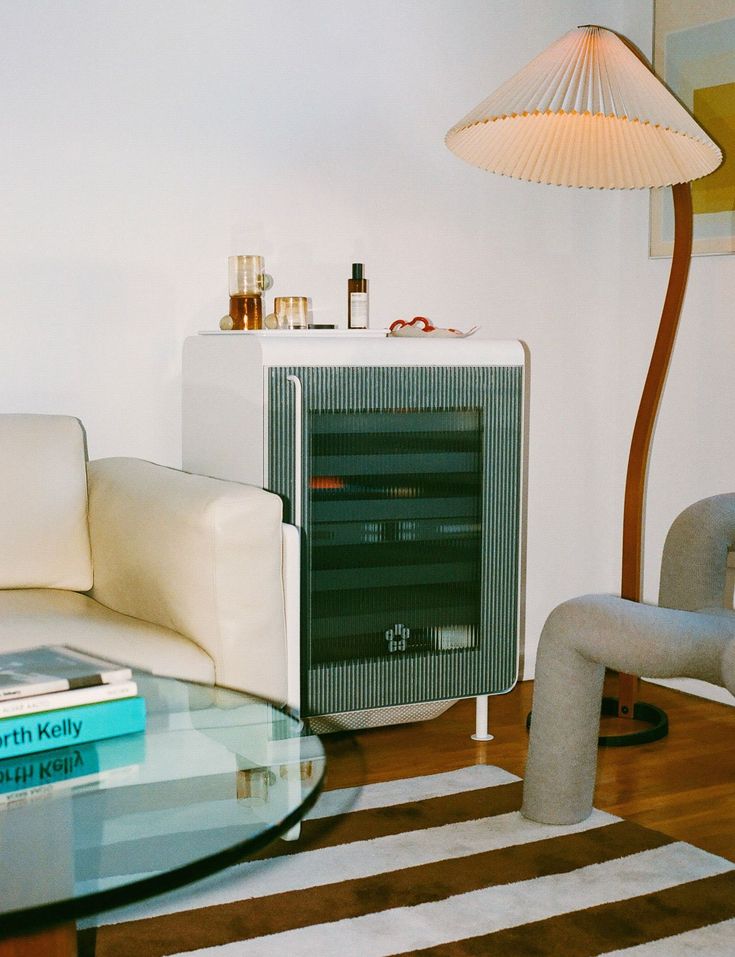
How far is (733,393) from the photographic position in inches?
121

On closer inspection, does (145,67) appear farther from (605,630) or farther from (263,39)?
(605,630)

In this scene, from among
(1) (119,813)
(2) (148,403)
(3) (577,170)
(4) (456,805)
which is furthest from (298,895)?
(3) (577,170)

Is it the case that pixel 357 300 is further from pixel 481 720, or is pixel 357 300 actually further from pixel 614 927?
pixel 614 927

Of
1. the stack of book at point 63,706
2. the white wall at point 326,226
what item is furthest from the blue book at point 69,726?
the white wall at point 326,226

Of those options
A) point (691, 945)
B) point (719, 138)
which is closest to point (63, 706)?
point (691, 945)

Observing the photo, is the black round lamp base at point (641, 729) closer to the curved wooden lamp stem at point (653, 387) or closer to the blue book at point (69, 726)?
the curved wooden lamp stem at point (653, 387)

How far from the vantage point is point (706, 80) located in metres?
3.10

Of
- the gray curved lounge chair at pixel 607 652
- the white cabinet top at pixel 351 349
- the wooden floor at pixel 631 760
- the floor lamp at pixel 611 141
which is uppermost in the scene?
the floor lamp at pixel 611 141

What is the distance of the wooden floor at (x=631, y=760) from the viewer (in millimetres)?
2348

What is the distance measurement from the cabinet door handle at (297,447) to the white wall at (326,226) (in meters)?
0.55

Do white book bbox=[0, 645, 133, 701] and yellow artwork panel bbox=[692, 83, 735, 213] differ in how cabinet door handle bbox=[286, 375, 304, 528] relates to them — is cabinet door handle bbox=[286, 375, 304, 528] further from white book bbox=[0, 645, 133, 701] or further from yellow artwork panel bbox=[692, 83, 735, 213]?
yellow artwork panel bbox=[692, 83, 735, 213]

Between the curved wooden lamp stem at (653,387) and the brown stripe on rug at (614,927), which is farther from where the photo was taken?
the curved wooden lamp stem at (653,387)

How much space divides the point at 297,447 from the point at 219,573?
50 centimetres

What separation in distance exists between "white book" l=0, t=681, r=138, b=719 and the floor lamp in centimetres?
162
